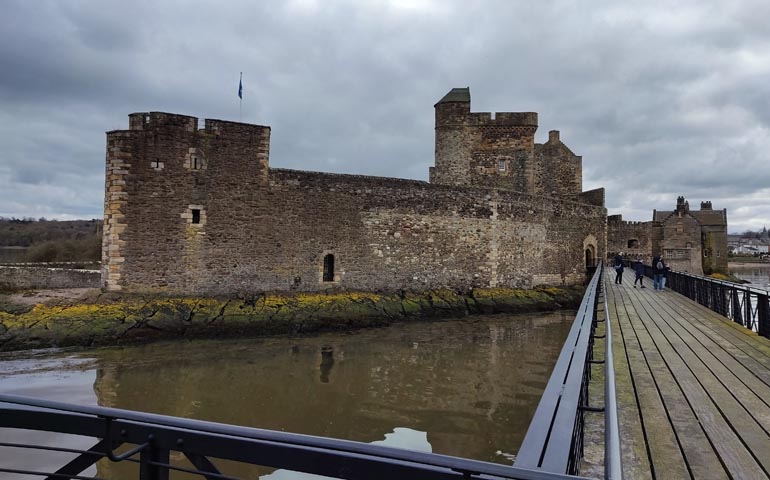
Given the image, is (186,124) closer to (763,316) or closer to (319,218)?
(319,218)

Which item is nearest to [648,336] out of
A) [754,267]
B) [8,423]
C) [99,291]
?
[8,423]

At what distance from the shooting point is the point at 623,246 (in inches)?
1400

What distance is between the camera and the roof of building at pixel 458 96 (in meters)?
24.7

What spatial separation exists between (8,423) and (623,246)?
3893 cm

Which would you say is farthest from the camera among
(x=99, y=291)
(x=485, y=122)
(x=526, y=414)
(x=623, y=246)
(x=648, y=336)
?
(x=623, y=246)

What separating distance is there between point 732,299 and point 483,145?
56.1ft

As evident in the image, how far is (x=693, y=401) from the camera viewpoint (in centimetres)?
411

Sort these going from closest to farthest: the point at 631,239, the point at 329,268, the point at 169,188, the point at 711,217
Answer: the point at 169,188, the point at 329,268, the point at 631,239, the point at 711,217

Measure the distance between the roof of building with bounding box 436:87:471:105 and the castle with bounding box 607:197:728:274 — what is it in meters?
18.5

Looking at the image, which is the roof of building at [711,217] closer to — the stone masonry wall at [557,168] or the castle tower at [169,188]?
the stone masonry wall at [557,168]

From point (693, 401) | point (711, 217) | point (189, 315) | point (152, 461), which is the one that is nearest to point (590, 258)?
point (189, 315)

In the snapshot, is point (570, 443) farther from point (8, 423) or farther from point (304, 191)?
point (304, 191)

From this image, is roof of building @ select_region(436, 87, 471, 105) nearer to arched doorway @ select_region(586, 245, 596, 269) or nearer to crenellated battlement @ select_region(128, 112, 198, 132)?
arched doorway @ select_region(586, 245, 596, 269)

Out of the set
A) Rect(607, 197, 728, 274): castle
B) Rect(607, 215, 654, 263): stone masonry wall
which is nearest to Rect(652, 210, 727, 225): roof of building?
Rect(607, 197, 728, 274): castle
